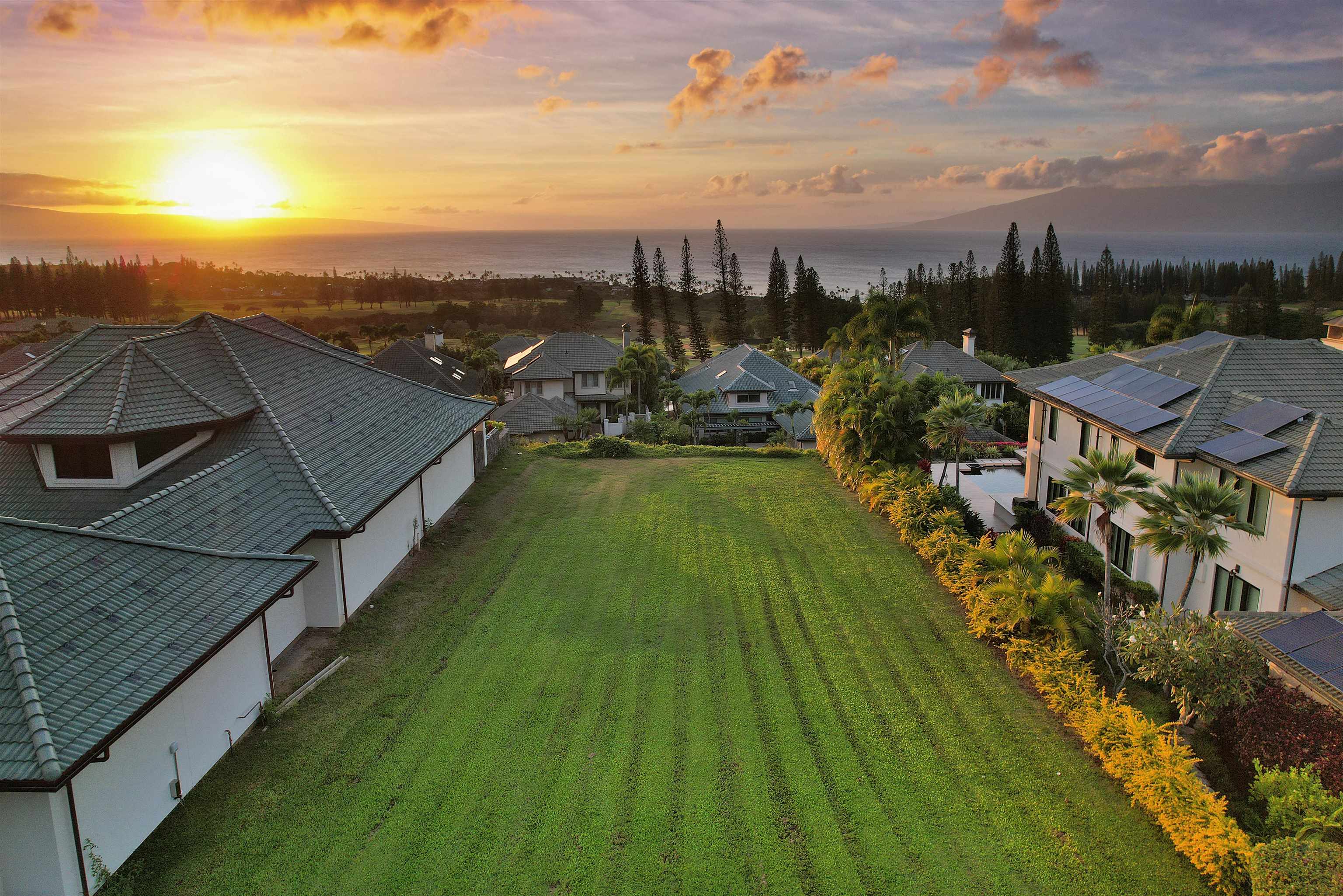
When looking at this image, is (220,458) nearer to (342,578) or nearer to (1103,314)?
Result: (342,578)

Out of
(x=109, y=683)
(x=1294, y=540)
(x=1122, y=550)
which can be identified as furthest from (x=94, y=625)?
(x=1122, y=550)

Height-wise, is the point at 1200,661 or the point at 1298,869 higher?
the point at 1200,661

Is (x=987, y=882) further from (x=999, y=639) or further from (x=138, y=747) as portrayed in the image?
(x=138, y=747)

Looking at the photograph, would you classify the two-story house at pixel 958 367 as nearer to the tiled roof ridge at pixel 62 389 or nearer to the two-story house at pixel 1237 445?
the two-story house at pixel 1237 445

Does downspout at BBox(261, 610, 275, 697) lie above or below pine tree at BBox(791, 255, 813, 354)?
below

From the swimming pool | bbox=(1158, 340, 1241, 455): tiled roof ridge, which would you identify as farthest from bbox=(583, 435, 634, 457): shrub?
bbox=(1158, 340, 1241, 455): tiled roof ridge

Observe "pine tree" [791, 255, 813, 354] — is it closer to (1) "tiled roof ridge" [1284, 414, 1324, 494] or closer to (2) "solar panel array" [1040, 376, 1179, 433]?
(2) "solar panel array" [1040, 376, 1179, 433]
